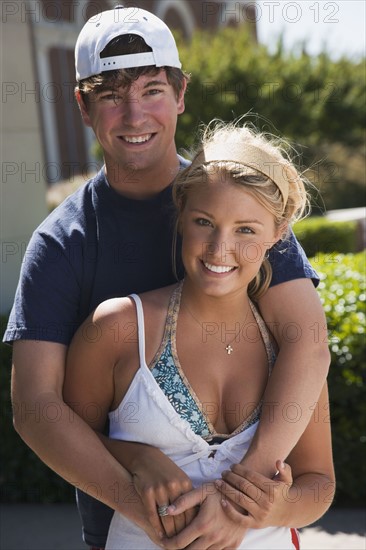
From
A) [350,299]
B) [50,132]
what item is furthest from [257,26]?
[350,299]

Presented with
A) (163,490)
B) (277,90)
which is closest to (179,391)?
(163,490)

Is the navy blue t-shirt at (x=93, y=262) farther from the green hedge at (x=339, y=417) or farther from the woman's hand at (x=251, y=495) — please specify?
the green hedge at (x=339, y=417)

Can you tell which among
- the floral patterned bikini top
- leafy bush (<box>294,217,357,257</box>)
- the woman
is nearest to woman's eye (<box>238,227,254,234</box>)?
the woman

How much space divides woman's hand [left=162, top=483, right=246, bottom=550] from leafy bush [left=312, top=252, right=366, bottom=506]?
2.31 meters

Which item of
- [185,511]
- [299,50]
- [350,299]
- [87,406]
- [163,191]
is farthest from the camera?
[299,50]

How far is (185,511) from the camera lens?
2.01m

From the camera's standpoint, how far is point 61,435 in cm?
209

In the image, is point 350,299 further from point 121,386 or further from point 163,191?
point 121,386

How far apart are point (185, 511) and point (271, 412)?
32cm

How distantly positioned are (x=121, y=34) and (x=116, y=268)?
653 mm

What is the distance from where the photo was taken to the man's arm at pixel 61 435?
2068mm

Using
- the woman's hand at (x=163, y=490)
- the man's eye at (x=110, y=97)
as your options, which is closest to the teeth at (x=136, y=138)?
the man's eye at (x=110, y=97)

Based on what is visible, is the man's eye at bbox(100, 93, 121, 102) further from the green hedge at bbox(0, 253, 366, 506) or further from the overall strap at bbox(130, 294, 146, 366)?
the green hedge at bbox(0, 253, 366, 506)

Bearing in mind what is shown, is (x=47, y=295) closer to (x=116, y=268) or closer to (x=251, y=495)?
(x=116, y=268)
